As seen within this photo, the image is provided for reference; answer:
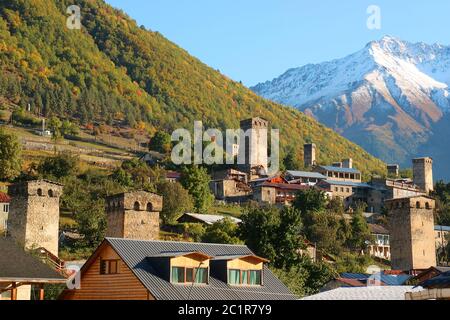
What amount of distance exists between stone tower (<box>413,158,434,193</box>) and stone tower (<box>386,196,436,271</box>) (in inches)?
2252

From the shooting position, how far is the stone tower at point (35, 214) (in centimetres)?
7762

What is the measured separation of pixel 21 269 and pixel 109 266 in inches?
343

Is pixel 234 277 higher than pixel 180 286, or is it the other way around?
pixel 234 277


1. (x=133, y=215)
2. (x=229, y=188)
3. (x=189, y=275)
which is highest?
(x=229, y=188)

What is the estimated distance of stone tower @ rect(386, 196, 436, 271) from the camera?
340 feet

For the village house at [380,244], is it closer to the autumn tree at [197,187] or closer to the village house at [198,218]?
the autumn tree at [197,187]

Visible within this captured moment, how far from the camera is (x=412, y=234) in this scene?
106 metres

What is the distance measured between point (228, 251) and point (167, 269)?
7.39m

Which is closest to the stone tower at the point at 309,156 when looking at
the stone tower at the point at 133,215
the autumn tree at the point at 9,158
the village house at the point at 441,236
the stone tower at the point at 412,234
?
the village house at the point at 441,236

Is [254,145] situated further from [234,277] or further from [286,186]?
[234,277]

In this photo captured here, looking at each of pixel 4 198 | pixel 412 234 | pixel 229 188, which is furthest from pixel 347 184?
pixel 4 198

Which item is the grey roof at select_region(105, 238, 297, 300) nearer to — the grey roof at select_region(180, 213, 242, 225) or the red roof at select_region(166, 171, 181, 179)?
the grey roof at select_region(180, 213, 242, 225)

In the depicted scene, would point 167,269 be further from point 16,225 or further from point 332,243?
point 332,243

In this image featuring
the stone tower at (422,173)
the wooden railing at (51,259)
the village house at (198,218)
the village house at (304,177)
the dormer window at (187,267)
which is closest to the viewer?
the dormer window at (187,267)
